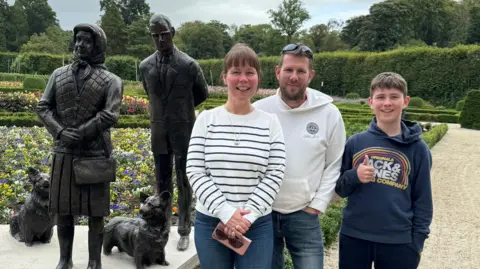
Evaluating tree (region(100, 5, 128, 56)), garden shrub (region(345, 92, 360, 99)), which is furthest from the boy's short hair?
tree (region(100, 5, 128, 56))

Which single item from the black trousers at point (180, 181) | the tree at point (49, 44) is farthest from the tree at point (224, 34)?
the black trousers at point (180, 181)

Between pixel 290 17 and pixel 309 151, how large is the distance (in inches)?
2217

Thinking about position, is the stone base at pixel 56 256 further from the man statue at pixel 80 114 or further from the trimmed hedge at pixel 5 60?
the trimmed hedge at pixel 5 60

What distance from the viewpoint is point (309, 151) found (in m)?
2.36

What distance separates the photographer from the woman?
6.68 ft

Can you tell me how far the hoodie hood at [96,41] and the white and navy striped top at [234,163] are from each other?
120 cm

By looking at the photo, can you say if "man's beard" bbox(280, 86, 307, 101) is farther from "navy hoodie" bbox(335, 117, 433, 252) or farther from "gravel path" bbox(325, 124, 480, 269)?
"gravel path" bbox(325, 124, 480, 269)

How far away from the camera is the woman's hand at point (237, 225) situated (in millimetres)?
1979

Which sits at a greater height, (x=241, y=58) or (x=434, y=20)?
(x=434, y=20)

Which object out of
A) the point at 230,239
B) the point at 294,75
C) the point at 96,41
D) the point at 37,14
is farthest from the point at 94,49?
the point at 37,14

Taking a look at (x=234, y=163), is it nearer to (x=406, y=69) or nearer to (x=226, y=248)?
(x=226, y=248)

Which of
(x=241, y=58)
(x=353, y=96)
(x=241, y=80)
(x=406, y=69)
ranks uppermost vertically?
(x=406, y=69)

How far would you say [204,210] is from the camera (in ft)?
6.93

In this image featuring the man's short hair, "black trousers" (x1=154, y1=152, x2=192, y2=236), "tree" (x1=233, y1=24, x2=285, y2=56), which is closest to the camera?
the man's short hair
